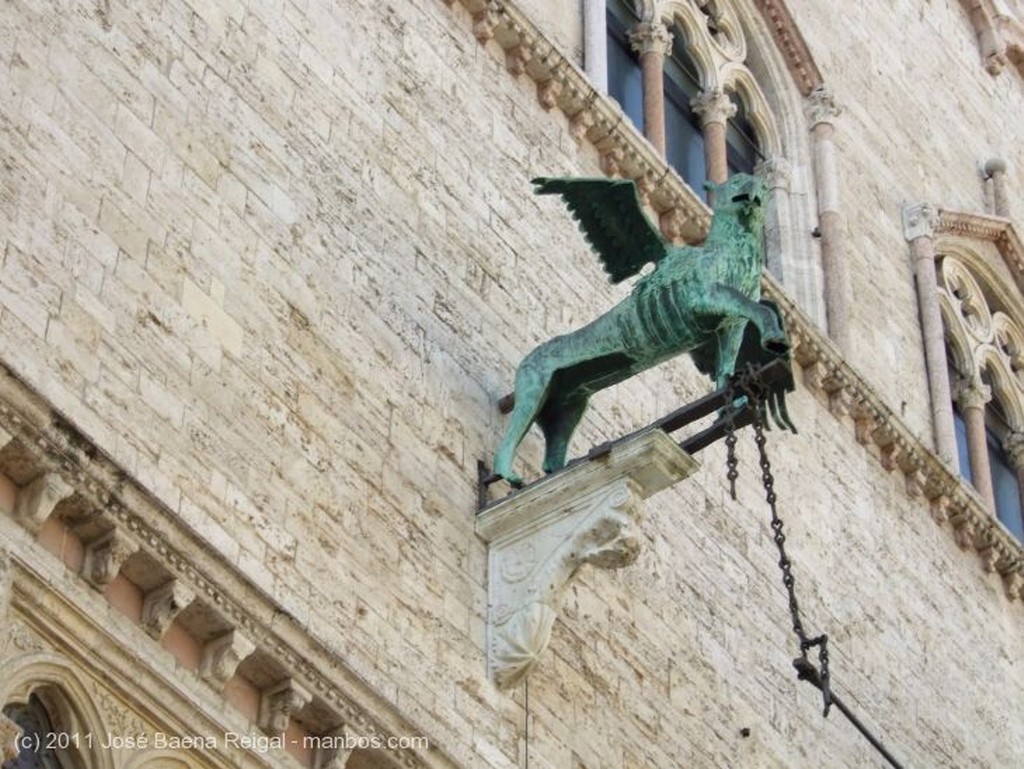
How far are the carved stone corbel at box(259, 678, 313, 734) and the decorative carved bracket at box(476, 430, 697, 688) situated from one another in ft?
4.67

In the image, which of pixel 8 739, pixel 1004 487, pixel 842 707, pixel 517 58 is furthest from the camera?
pixel 1004 487

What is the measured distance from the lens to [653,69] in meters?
16.2

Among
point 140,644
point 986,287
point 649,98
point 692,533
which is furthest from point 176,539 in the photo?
point 986,287

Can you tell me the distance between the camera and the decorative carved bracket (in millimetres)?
11930

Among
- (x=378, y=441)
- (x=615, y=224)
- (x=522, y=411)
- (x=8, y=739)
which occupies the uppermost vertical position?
(x=615, y=224)

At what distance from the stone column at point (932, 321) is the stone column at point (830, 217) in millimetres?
795

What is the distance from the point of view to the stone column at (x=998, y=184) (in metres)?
19.4

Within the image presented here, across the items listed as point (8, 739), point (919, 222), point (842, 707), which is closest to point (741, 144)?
point (919, 222)

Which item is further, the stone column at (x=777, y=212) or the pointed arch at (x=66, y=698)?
the stone column at (x=777, y=212)

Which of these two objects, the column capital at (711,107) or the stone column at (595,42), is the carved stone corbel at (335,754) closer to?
the stone column at (595,42)

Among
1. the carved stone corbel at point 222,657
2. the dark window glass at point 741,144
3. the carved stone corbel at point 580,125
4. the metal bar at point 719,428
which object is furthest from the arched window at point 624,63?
the carved stone corbel at point 222,657

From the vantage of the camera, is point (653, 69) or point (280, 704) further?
point (653, 69)

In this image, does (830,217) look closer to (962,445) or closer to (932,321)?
(932,321)

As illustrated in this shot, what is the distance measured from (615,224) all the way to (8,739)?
4.43 metres
